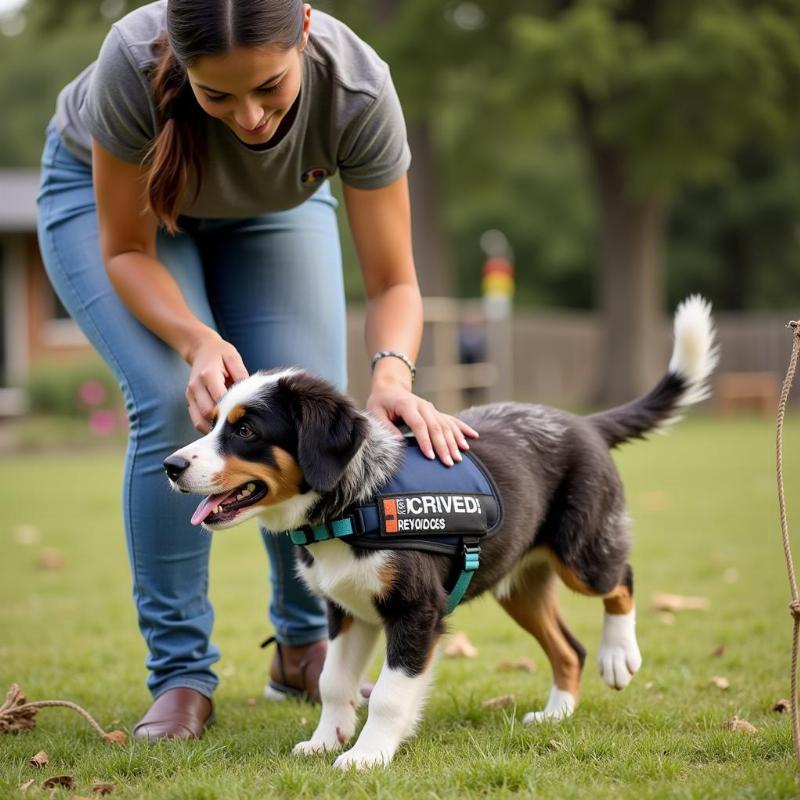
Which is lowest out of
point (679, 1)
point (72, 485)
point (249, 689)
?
point (72, 485)

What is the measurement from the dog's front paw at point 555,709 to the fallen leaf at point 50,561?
15.2 feet

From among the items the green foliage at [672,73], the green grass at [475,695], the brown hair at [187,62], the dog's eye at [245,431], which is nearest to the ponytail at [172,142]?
the brown hair at [187,62]

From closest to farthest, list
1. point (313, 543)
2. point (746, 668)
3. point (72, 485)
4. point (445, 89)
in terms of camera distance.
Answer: point (313, 543)
point (746, 668)
point (72, 485)
point (445, 89)

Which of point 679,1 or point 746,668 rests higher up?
point 679,1

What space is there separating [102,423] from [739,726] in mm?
16005

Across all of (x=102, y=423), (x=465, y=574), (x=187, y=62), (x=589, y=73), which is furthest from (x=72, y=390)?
(x=187, y=62)

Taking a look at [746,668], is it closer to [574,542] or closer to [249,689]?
[574,542]

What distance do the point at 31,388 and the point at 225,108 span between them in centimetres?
1701

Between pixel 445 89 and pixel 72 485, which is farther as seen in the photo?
pixel 445 89

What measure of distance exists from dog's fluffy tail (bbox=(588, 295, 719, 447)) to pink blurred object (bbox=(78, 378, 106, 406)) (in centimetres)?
1543

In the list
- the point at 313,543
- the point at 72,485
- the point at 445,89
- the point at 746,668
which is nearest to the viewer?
the point at 313,543

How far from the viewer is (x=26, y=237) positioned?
22.0m

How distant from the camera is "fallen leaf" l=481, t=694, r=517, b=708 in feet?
13.1

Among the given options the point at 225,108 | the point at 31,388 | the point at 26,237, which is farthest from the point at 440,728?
the point at 26,237
